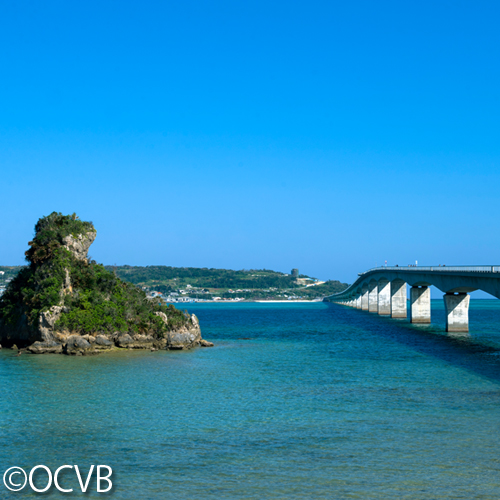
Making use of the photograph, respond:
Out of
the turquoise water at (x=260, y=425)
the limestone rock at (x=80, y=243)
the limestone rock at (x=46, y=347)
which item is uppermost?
the limestone rock at (x=80, y=243)

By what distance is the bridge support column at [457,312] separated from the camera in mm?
80250

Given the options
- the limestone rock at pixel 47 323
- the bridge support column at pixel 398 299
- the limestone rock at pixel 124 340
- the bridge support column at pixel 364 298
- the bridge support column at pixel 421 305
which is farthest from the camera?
the bridge support column at pixel 364 298

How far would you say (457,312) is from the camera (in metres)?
80.9

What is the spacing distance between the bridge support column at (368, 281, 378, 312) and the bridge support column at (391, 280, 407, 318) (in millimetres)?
31805

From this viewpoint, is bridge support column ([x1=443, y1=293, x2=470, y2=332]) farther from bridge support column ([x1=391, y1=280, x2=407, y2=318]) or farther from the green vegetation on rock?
bridge support column ([x1=391, y1=280, x2=407, y2=318])

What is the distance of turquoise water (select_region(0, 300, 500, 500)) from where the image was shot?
58.8 feet

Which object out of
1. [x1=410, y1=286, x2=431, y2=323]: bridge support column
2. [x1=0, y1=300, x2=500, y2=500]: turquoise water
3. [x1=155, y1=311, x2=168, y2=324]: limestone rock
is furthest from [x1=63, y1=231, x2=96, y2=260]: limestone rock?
[x1=410, y1=286, x2=431, y2=323]: bridge support column

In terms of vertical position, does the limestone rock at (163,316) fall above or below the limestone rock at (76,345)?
above

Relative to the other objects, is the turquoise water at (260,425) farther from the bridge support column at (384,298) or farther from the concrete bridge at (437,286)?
the bridge support column at (384,298)

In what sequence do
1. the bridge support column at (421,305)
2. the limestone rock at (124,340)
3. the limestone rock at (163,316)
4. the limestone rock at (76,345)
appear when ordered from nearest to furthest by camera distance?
the limestone rock at (76,345)
the limestone rock at (124,340)
the limestone rock at (163,316)
the bridge support column at (421,305)

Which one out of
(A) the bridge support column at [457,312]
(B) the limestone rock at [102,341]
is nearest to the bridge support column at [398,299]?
(A) the bridge support column at [457,312]

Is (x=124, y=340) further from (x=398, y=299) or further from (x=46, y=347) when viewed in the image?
(x=398, y=299)

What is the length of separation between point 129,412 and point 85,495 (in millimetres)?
10757

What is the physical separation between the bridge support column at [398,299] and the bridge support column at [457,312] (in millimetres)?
43511
